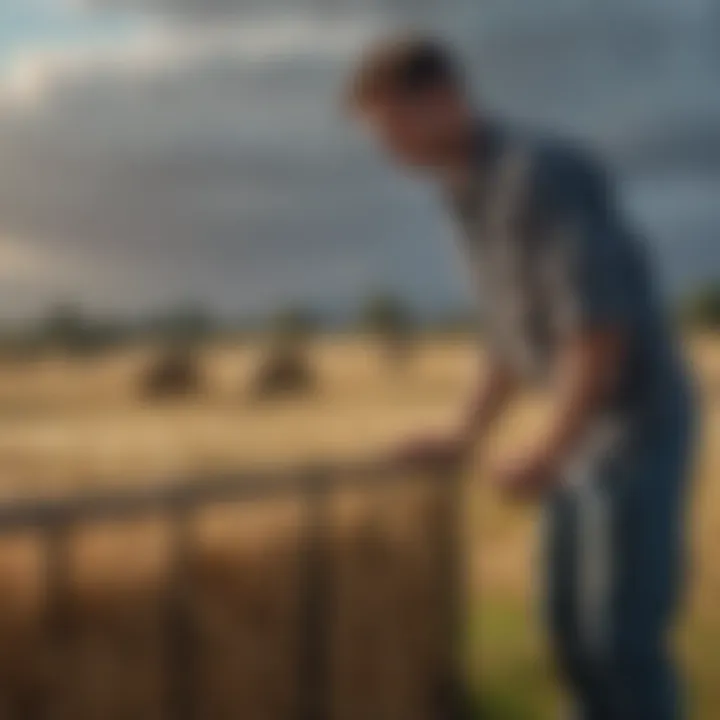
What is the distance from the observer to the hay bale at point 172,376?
5.18 ft

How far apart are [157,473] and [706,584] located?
0.64 meters

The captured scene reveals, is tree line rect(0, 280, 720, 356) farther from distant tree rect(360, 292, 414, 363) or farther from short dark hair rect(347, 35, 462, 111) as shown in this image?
short dark hair rect(347, 35, 462, 111)

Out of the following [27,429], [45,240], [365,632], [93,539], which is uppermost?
[45,240]

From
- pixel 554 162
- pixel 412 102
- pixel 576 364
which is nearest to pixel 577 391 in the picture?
pixel 576 364

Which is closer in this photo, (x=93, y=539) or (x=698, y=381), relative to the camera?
(x=93, y=539)

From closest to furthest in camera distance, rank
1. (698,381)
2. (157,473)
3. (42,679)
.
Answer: (42,679) < (157,473) < (698,381)

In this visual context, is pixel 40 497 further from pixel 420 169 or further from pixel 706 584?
pixel 706 584

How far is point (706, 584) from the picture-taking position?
1724 mm

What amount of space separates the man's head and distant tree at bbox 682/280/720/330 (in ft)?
1.09

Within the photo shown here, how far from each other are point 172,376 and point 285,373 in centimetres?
12

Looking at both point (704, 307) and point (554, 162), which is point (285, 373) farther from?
point (704, 307)

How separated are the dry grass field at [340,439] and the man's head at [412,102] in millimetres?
213

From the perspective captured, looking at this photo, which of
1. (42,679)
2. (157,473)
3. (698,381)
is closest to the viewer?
(42,679)

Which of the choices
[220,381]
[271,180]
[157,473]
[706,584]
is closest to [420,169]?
[271,180]
